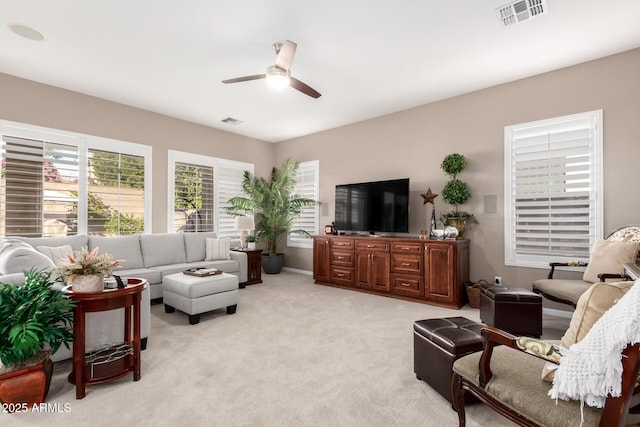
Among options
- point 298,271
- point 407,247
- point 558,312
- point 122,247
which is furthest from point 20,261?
point 558,312

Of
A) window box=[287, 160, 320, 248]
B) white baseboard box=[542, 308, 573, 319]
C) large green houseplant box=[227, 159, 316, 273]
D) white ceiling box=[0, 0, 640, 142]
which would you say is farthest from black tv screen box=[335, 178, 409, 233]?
white baseboard box=[542, 308, 573, 319]

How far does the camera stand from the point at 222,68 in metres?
3.83

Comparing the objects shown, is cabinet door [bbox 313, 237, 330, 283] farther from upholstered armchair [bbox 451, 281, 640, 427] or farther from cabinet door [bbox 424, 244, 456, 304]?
upholstered armchair [bbox 451, 281, 640, 427]

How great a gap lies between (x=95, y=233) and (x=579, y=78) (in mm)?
6956

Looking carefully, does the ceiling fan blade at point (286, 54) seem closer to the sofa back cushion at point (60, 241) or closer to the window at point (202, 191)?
the sofa back cushion at point (60, 241)

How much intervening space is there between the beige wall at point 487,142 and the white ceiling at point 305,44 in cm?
24

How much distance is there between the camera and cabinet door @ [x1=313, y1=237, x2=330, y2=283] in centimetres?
564

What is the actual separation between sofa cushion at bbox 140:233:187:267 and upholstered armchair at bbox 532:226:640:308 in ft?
16.5

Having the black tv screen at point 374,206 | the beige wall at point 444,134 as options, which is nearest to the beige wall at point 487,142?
the beige wall at point 444,134

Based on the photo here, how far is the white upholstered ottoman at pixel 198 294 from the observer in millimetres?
3580

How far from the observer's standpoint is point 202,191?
20.1ft

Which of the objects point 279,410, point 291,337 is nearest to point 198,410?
point 279,410

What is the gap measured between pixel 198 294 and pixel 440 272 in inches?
125

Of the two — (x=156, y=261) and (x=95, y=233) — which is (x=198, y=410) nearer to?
(x=156, y=261)
